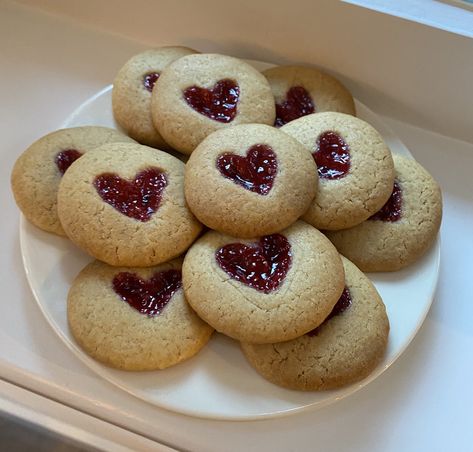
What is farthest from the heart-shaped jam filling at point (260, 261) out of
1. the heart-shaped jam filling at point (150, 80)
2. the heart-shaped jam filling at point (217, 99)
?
the heart-shaped jam filling at point (150, 80)

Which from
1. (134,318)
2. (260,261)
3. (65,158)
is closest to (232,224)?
(260,261)

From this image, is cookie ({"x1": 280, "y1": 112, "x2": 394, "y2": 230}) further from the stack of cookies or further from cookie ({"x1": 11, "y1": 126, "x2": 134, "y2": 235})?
cookie ({"x1": 11, "y1": 126, "x2": 134, "y2": 235})

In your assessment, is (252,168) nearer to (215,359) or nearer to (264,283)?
(264,283)

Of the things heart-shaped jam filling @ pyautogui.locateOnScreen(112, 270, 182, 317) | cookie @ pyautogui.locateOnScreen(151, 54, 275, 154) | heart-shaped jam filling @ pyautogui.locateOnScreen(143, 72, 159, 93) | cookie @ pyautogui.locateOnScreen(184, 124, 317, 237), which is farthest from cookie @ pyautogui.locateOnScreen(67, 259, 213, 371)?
heart-shaped jam filling @ pyautogui.locateOnScreen(143, 72, 159, 93)

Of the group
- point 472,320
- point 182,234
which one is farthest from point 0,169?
point 472,320

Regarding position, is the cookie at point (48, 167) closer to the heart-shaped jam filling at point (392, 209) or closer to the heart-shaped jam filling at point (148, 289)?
the heart-shaped jam filling at point (148, 289)

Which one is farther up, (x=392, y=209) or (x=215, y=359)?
(x=392, y=209)
